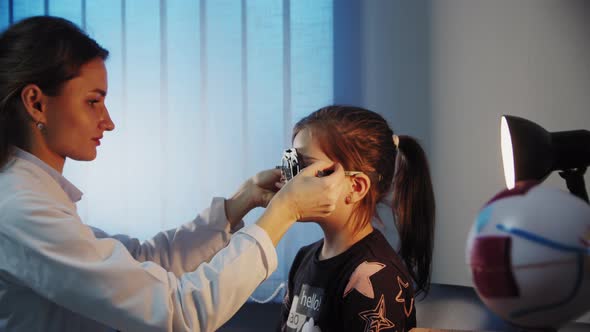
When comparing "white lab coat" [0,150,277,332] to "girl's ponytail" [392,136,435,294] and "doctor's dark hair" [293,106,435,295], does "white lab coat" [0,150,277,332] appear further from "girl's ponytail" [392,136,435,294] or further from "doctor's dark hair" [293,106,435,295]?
"girl's ponytail" [392,136,435,294]

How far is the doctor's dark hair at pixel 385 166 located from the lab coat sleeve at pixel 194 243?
274mm

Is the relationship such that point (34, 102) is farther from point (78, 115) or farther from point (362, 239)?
point (362, 239)

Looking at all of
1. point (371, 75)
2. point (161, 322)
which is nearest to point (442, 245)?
point (371, 75)

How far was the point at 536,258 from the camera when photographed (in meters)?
0.39

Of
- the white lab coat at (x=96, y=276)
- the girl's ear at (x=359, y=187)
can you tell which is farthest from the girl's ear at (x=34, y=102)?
the girl's ear at (x=359, y=187)

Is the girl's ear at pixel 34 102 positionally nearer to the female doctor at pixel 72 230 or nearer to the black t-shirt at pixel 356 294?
the female doctor at pixel 72 230

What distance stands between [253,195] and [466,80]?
2.28 ft

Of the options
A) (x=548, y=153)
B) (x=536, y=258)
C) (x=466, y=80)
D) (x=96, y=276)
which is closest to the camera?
(x=536, y=258)

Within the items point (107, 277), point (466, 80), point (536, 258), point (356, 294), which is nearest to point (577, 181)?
point (536, 258)

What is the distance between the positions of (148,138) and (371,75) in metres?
0.80

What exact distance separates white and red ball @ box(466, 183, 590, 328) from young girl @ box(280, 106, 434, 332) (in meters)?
0.54

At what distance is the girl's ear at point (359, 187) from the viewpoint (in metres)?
1.09

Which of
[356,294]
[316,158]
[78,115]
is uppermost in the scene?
[78,115]

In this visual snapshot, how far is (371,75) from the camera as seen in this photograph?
157 cm
